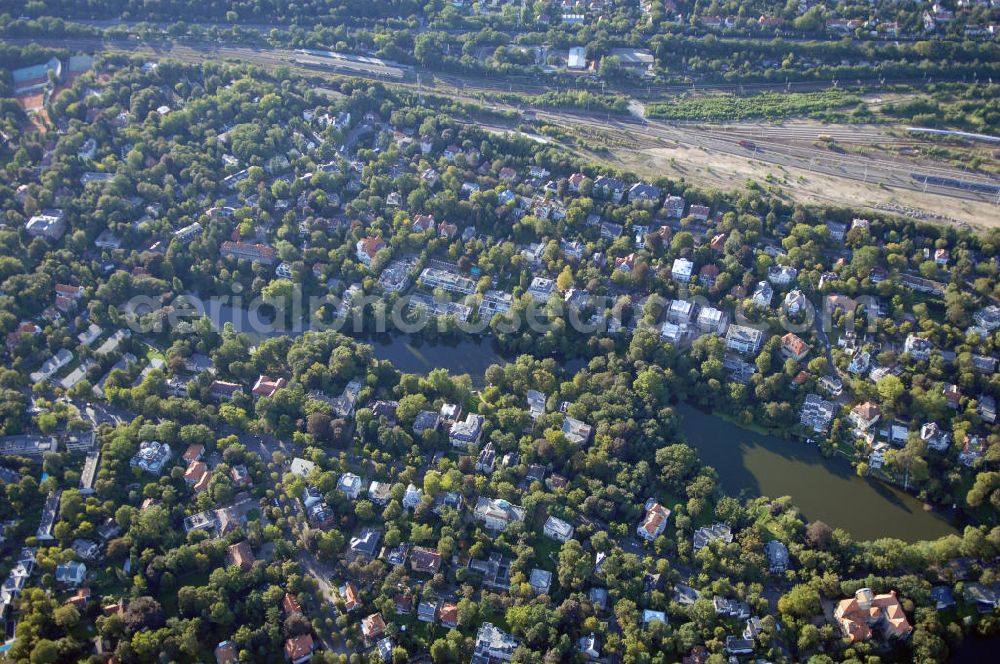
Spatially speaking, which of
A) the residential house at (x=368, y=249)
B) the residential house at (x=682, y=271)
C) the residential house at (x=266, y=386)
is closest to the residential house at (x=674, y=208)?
the residential house at (x=682, y=271)

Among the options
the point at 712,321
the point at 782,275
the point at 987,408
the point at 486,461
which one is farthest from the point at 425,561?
the point at 987,408

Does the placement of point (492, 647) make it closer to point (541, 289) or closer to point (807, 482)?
point (807, 482)

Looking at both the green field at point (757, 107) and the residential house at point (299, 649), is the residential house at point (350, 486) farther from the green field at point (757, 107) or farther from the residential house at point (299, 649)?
the green field at point (757, 107)

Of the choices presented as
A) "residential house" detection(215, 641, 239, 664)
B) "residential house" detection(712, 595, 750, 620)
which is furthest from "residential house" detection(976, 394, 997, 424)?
"residential house" detection(215, 641, 239, 664)

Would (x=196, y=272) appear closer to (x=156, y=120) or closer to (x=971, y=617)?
(x=156, y=120)

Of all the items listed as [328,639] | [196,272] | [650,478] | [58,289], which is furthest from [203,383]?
[650,478]

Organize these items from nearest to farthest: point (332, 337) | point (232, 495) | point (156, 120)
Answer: point (232, 495) < point (332, 337) < point (156, 120)

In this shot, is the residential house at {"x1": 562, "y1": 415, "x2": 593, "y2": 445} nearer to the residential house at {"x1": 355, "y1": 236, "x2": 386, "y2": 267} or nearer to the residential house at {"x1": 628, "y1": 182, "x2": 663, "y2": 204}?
the residential house at {"x1": 355, "y1": 236, "x2": 386, "y2": 267}
